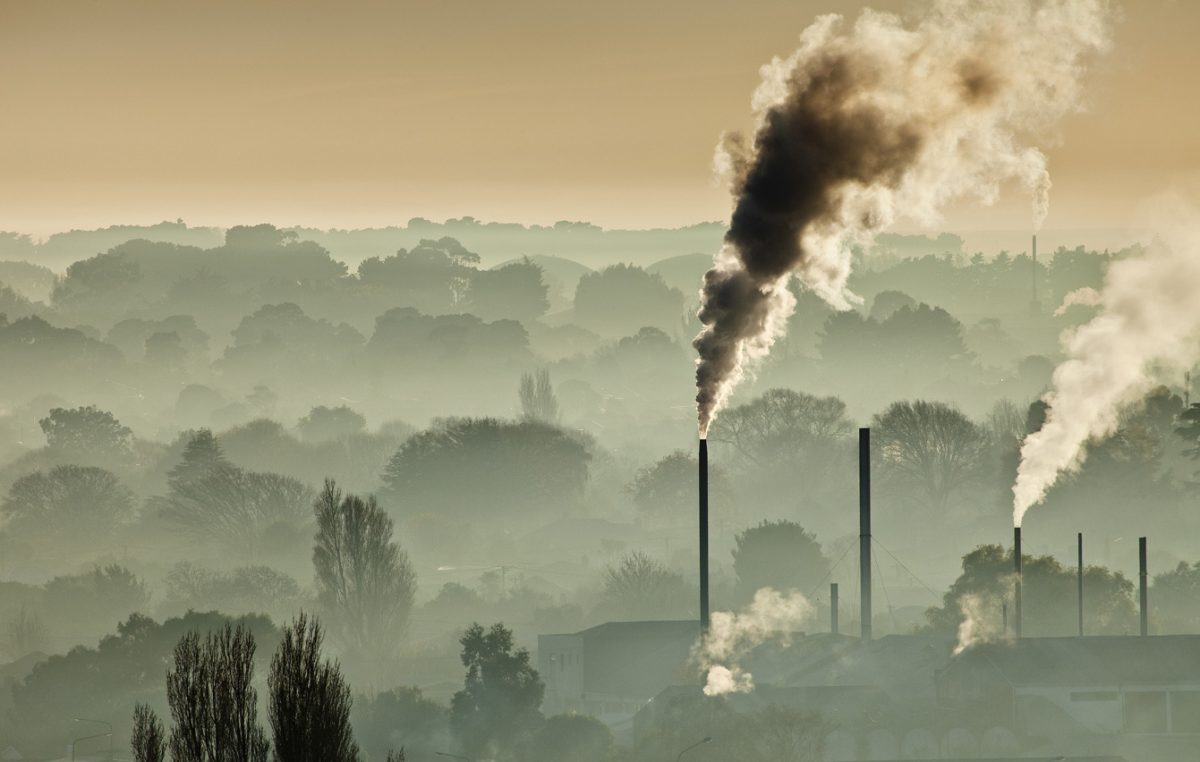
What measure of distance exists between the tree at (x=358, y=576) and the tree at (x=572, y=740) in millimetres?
35307

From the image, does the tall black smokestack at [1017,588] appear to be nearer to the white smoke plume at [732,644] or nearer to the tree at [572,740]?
the white smoke plume at [732,644]

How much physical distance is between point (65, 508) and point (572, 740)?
10387cm

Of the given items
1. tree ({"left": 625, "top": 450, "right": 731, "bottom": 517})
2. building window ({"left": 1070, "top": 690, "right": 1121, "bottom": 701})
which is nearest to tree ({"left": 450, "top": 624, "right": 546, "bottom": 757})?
building window ({"left": 1070, "top": 690, "right": 1121, "bottom": 701})

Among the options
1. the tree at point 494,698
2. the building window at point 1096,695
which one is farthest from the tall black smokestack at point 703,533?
the building window at point 1096,695

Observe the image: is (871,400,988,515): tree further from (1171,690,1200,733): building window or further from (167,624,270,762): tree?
(167,624,270,762): tree

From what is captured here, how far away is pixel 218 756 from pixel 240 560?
387ft

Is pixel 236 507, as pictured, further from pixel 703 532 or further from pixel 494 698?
pixel 703 532

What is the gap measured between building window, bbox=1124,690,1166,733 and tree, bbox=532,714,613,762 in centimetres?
2055

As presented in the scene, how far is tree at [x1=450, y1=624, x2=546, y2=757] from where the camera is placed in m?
91.2

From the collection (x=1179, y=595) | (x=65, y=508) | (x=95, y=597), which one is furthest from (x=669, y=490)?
(x=1179, y=595)

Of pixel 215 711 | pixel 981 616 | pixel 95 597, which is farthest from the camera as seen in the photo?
pixel 95 597

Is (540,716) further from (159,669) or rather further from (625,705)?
(159,669)

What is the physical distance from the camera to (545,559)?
180 m

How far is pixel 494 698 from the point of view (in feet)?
303
